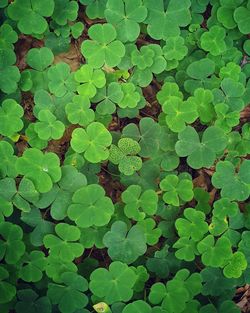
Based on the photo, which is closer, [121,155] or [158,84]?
[121,155]

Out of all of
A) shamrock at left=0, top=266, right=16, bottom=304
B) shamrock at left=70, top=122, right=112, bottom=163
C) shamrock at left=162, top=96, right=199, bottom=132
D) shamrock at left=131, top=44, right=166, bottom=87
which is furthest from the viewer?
shamrock at left=131, top=44, right=166, bottom=87

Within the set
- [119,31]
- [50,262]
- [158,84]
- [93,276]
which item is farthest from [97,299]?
[119,31]

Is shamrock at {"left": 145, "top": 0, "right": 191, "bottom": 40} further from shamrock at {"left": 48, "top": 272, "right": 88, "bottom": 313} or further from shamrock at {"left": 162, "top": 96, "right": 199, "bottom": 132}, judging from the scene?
shamrock at {"left": 48, "top": 272, "right": 88, "bottom": 313}

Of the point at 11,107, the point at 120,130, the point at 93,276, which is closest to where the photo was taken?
the point at 93,276

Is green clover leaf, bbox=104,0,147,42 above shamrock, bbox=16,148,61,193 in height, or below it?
above

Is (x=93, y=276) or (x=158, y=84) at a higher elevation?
(x=158, y=84)

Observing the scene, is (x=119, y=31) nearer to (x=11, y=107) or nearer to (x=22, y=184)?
(x=11, y=107)

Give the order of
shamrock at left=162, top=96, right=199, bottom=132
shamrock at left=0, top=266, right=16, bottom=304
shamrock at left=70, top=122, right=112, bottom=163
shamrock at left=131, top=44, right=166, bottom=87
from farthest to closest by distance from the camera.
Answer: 1. shamrock at left=131, top=44, right=166, bottom=87
2. shamrock at left=162, top=96, right=199, bottom=132
3. shamrock at left=70, top=122, right=112, bottom=163
4. shamrock at left=0, top=266, right=16, bottom=304

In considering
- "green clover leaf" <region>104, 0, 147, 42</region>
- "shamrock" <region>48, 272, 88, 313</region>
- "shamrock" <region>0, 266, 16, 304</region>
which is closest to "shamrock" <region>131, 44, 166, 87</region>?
"green clover leaf" <region>104, 0, 147, 42</region>
